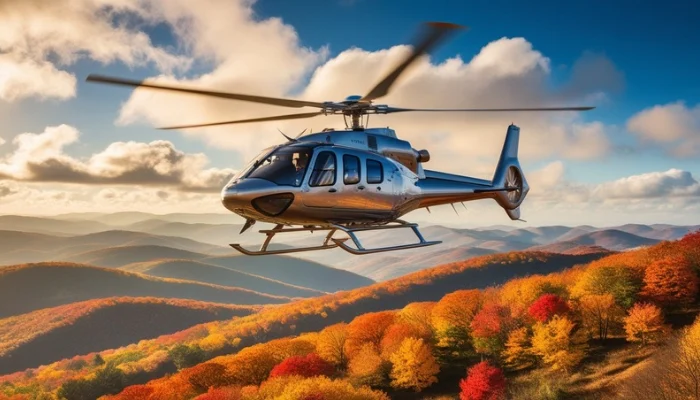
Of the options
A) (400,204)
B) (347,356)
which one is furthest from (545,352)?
(400,204)

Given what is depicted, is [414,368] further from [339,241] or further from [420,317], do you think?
[339,241]

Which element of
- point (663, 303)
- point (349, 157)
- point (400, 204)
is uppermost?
point (349, 157)

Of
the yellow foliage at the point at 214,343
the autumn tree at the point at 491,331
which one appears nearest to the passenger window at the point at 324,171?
the autumn tree at the point at 491,331

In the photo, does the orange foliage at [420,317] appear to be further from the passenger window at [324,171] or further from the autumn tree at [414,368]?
the passenger window at [324,171]

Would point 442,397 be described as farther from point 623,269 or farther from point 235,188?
point 235,188

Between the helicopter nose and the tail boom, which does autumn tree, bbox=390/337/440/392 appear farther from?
the helicopter nose
